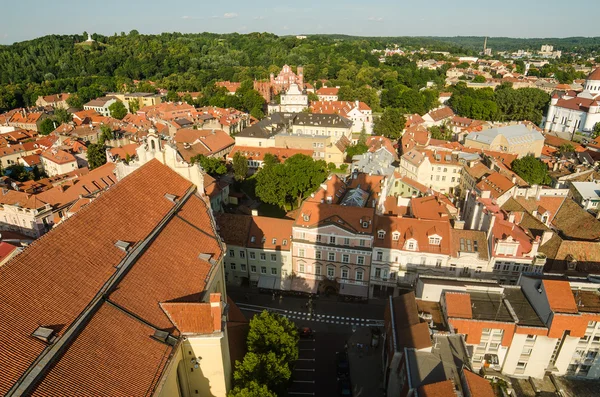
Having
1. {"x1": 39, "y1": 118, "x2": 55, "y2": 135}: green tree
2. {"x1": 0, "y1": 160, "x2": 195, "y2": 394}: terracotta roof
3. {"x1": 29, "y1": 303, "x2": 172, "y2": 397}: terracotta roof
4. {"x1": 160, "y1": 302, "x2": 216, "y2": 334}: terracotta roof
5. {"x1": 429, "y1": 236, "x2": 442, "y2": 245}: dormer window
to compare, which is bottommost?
{"x1": 39, "y1": 118, "x2": 55, "y2": 135}: green tree

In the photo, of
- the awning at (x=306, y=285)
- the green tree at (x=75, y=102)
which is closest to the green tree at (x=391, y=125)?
the awning at (x=306, y=285)

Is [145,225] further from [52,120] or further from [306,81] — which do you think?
[306,81]

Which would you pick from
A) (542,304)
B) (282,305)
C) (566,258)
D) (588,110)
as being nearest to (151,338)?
(282,305)

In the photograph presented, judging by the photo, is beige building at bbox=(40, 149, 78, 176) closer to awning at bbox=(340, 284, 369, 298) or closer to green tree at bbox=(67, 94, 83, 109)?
awning at bbox=(340, 284, 369, 298)

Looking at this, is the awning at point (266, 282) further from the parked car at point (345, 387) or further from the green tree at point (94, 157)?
the green tree at point (94, 157)

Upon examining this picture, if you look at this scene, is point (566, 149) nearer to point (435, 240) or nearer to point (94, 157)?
point (435, 240)

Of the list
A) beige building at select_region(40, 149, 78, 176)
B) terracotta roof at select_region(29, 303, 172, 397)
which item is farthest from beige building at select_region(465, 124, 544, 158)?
beige building at select_region(40, 149, 78, 176)

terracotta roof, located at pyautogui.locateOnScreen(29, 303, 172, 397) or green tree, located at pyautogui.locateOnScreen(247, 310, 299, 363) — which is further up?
terracotta roof, located at pyautogui.locateOnScreen(29, 303, 172, 397)
